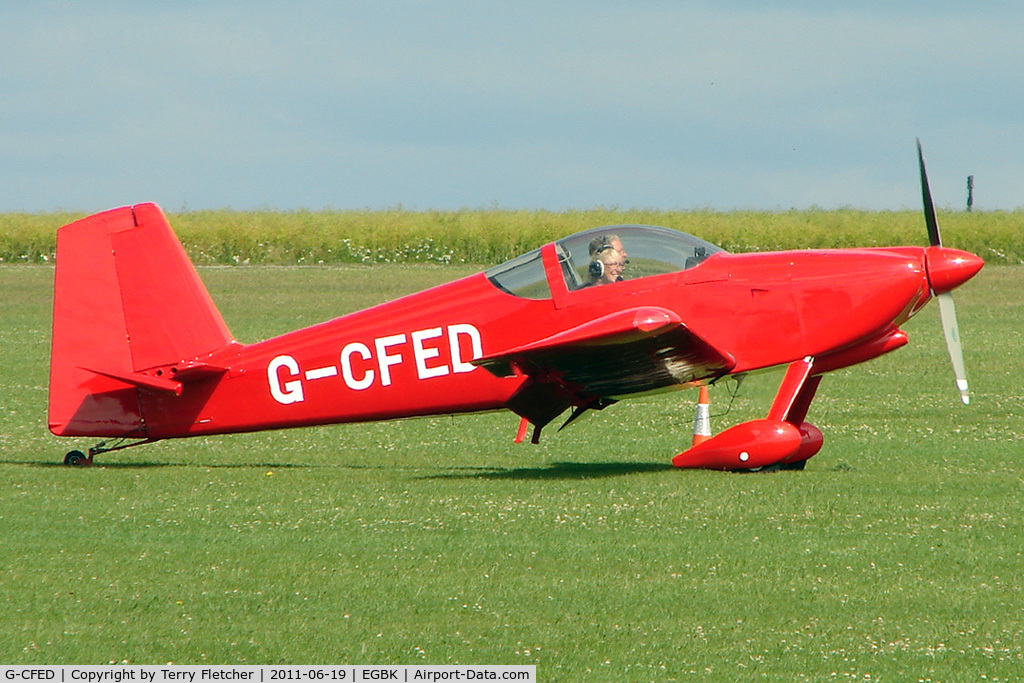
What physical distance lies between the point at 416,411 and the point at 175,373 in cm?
233

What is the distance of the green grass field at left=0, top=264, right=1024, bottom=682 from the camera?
628 cm

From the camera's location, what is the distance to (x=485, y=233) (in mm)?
46688

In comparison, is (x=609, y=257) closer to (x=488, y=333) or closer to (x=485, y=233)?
(x=488, y=333)

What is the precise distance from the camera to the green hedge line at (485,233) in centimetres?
4525

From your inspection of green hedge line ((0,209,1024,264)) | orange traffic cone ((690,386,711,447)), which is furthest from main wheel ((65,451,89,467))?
green hedge line ((0,209,1024,264))

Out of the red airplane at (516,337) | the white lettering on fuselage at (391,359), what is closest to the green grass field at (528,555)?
the red airplane at (516,337)

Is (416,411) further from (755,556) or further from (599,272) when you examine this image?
(755,556)

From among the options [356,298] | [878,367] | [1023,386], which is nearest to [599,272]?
[1023,386]

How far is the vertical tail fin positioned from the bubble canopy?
3423 mm

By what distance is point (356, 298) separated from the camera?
115ft

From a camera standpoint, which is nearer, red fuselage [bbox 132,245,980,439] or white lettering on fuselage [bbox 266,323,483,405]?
red fuselage [bbox 132,245,980,439]

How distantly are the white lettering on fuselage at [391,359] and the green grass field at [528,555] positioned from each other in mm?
894

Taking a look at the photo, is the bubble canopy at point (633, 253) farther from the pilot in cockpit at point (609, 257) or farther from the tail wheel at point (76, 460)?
the tail wheel at point (76, 460)

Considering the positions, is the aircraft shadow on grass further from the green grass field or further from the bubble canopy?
the bubble canopy
